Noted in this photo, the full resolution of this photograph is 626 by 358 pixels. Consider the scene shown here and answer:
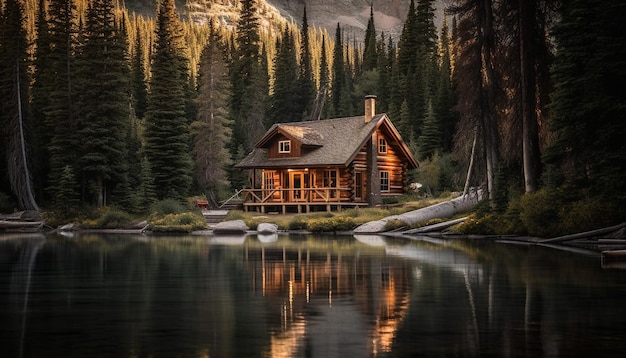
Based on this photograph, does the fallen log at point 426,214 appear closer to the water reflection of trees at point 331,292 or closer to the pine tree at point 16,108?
the water reflection of trees at point 331,292

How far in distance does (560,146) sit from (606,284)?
620 inches

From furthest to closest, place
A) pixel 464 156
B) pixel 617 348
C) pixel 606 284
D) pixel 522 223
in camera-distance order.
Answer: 1. pixel 464 156
2. pixel 522 223
3. pixel 606 284
4. pixel 617 348

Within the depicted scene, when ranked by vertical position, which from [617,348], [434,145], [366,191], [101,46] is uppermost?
[101,46]

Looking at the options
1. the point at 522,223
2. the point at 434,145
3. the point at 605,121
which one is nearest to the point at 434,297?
the point at 605,121

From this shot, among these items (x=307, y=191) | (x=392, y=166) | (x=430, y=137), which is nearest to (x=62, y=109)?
(x=307, y=191)

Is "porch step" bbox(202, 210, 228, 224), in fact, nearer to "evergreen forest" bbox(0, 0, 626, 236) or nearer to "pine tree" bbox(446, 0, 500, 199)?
"evergreen forest" bbox(0, 0, 626, 236)

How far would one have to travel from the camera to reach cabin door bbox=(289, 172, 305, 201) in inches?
2301

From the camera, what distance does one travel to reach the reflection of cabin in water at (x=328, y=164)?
5672 centimetres

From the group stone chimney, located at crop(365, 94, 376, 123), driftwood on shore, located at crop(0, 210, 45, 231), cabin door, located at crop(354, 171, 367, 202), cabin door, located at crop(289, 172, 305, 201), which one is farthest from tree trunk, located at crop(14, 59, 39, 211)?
stone chimney, located at crop(365, 94, 376, 123)

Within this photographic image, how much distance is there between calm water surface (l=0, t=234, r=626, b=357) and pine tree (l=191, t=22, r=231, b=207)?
4241 centimetres

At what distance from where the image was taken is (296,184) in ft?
196

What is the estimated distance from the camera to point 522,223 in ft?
113

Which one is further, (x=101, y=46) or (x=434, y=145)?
(x=434, y=145)

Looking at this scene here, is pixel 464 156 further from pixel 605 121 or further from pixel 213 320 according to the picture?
pixel 213 320
